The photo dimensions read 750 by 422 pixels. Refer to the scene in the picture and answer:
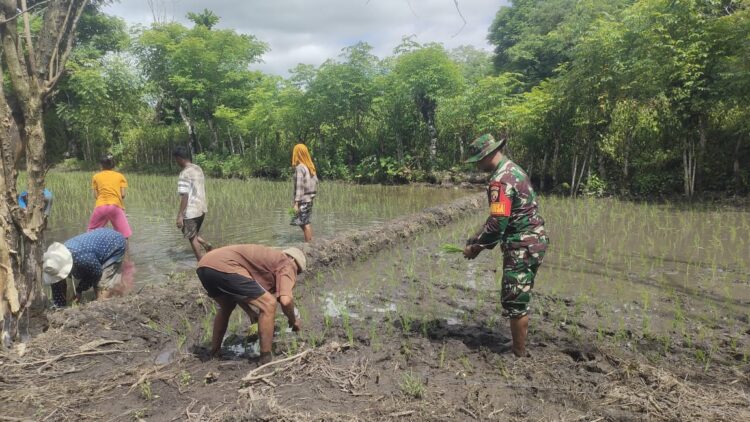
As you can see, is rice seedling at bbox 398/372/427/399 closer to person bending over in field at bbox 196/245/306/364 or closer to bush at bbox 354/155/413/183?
person bending over in field at bbox 196/245/306/364

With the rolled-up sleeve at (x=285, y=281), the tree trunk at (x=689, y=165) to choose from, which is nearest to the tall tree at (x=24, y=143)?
the rolled-up sleeve at (x=285, y=281)

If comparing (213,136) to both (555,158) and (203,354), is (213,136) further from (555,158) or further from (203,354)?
(203,354)

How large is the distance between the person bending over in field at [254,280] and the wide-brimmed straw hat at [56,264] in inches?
72.4

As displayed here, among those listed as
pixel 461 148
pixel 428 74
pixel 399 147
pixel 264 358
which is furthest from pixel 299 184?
pixel 399 147

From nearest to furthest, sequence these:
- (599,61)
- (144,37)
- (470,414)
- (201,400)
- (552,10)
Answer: (470,414) → (201,400) → (599,61) → (144,37) → (552,10)

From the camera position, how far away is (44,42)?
12.6 feet

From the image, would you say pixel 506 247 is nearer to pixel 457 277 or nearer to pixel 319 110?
pixel 457 277

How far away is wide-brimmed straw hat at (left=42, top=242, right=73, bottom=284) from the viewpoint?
13.7 feet

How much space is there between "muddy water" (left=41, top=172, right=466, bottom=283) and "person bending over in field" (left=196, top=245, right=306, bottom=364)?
3.07 m

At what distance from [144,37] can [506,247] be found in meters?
27.3

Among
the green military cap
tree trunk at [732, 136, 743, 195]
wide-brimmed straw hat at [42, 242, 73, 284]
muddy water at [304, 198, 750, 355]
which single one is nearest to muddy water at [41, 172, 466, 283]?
wide-brimmed straw hat at [42, 242, 73, 284]

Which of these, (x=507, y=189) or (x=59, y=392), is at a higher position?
(x=507, y=189)

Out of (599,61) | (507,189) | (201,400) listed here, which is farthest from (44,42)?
(599,61)

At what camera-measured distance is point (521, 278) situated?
11.5ft
